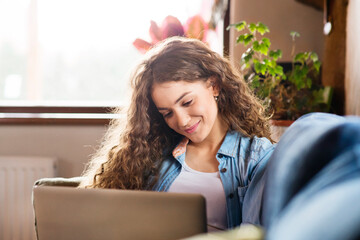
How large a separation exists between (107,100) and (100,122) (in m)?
0.38

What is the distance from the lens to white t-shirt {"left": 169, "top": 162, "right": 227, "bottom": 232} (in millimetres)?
1101

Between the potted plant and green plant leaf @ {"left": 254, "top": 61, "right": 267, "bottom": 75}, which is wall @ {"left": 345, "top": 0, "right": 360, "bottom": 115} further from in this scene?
green plant leaf @ {"left": 254, "top": 61, "right": 267, "bottom": 75}

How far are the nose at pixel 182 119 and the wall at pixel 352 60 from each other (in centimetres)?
77

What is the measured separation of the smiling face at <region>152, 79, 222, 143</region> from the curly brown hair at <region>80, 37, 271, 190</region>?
0.02 metres

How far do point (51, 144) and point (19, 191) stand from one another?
0.30 m

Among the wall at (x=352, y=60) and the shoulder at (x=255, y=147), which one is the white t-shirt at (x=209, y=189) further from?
the wall at (x=352, y=60)

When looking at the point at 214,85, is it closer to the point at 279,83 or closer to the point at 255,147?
the point at 255,147

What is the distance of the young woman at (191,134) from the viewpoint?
112cm

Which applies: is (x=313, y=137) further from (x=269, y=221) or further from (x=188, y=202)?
(x=188, y=202)

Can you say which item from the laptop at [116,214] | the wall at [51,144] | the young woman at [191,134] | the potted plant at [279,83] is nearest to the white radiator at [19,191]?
the wall at [51,144]

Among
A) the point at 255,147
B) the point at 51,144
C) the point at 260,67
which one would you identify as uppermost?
the point at 260,67

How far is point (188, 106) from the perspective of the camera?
113cm

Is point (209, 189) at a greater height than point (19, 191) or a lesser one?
greater

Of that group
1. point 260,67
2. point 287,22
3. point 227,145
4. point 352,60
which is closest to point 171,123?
point 227,145
